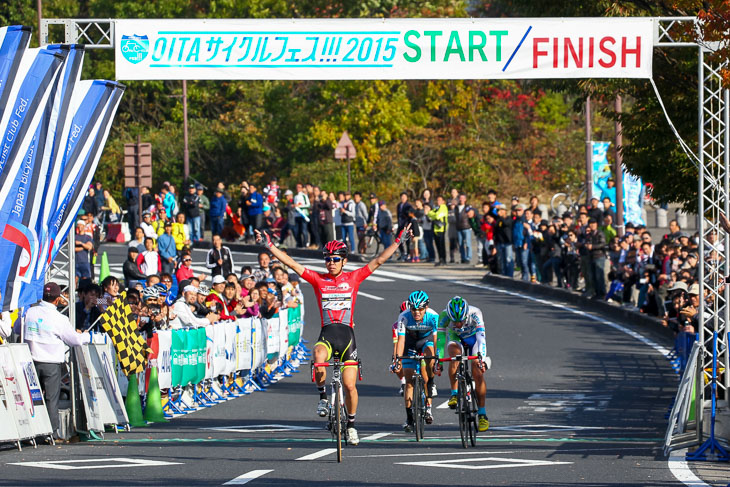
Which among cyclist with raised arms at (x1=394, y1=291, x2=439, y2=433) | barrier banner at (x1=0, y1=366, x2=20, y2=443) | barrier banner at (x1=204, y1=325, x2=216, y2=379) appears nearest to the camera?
barrier banner at (x1=0, y1=366, x2=20, y2=443)

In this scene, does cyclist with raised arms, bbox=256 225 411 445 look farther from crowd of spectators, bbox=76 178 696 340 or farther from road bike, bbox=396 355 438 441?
crowd of spectators, bbox=76 178 696 340

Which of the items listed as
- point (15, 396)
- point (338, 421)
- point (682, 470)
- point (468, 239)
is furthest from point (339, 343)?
point (468, 239)

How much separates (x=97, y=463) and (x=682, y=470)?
18.4 ft

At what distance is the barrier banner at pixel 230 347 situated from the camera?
826 inches

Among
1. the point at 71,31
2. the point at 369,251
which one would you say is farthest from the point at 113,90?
the point at 369,251

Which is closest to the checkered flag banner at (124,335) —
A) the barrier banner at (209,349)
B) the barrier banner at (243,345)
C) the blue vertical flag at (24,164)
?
the blue vertical flag at (24,164)

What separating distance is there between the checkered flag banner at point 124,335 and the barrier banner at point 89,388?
65 cm

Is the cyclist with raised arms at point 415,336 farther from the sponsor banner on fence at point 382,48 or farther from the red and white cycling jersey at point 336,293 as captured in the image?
the sponsor banner on fence at point 382,48

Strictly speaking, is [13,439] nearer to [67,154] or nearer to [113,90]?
[67,154]

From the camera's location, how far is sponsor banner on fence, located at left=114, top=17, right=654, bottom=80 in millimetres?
17547

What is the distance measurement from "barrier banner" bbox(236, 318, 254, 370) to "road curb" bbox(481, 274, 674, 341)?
26.6ft

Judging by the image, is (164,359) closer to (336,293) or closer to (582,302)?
(336,293)

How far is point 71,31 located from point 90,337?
376 centimetres

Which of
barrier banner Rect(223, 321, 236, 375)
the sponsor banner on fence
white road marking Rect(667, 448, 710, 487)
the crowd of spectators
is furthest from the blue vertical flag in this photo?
white road marking Rect(667, 448, 710, 487)
